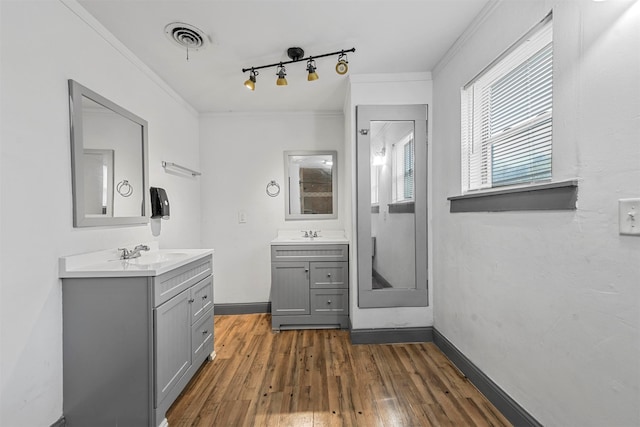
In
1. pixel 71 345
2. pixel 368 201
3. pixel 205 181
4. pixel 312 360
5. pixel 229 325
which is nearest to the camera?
pixel 71 345

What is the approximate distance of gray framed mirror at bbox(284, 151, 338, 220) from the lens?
3389 mm

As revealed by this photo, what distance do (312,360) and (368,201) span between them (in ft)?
4.59

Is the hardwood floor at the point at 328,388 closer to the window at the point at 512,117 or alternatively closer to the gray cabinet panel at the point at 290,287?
the gray cabinet panel at the point at 290,287

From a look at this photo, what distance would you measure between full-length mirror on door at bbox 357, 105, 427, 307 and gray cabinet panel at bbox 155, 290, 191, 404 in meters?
1.41

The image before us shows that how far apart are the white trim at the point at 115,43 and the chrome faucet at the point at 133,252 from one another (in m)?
1.38

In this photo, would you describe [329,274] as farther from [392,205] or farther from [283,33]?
[283,33]

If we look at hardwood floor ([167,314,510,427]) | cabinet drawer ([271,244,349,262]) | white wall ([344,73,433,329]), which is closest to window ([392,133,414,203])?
white wall ([344,73,433,329])

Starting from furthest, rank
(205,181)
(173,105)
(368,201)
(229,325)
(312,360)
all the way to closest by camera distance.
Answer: (205,181) < (229,325) < (173,105) < (368,201) < (312,360)

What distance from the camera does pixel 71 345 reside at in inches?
58.8

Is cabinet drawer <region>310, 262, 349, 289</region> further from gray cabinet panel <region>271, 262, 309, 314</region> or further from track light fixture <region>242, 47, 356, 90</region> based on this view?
track light fixture <region>242, 47, 356, 90</region>

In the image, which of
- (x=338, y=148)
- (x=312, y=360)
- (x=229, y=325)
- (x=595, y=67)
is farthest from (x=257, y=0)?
(x=229, y=325)

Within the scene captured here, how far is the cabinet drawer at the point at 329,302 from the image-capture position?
284 centimetres

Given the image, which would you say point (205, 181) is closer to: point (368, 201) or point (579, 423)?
point (368, 201)

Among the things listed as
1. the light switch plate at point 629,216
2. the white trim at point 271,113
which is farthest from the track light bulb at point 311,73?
the light switch plate at point 629,216
